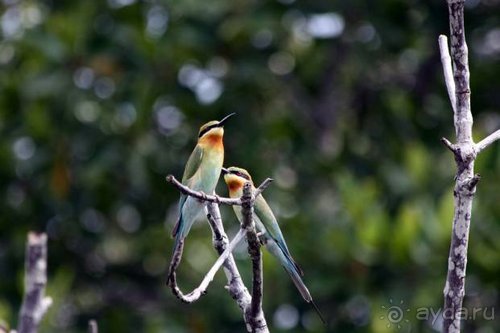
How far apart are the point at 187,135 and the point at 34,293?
3.28m

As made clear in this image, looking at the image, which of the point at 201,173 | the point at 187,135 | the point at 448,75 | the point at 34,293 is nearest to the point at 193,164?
the point at 201,173

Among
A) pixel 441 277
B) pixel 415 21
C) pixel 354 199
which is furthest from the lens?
pixel 415 21

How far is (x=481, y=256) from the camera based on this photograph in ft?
16.9

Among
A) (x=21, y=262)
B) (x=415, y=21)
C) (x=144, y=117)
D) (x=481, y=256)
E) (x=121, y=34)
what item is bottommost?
(x=21, y=262)

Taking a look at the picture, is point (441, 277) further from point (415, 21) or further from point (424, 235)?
point (415, 21)

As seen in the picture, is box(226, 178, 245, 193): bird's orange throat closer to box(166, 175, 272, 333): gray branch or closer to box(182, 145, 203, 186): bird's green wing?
box(182, 145, 203, 186): bird's green wing

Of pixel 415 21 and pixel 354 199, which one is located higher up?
pixel 415 21

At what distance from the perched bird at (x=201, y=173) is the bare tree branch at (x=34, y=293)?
45 centimetres

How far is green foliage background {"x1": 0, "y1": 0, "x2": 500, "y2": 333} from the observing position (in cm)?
569

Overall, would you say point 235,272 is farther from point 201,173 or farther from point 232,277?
point 201,173

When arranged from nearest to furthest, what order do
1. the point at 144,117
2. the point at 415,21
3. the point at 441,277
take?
the point at 441,277 < the point at 144,117 < the point at 415,21

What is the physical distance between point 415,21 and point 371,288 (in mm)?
2012

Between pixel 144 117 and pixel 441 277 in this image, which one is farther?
pixel 144 117

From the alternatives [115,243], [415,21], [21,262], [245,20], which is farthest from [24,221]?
[415,21]
